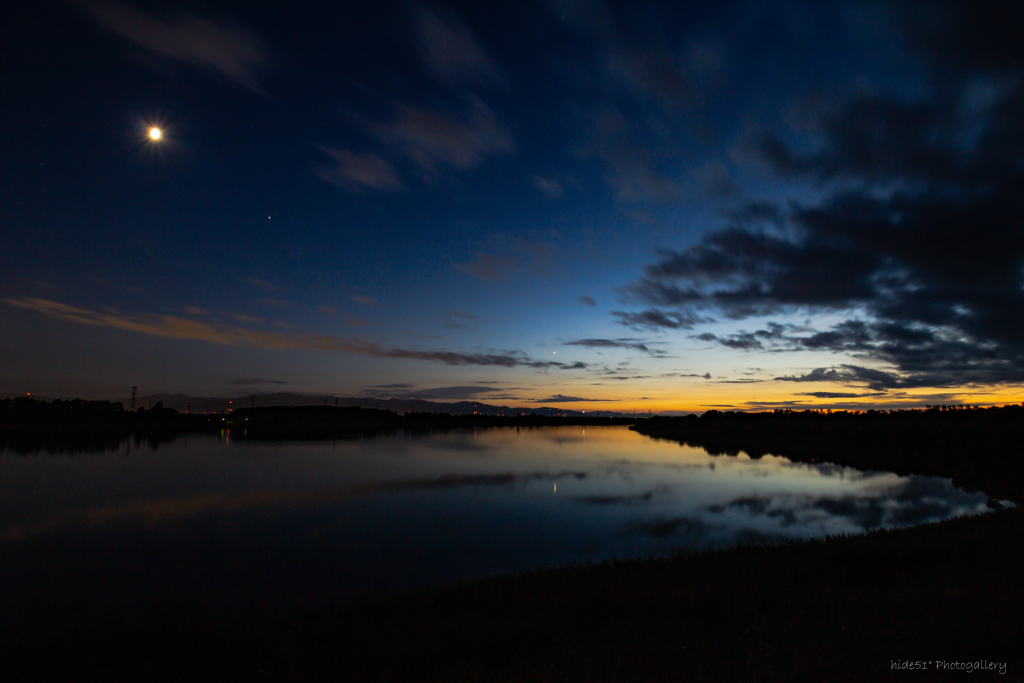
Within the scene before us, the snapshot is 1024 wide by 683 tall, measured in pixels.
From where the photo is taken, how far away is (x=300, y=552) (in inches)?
781

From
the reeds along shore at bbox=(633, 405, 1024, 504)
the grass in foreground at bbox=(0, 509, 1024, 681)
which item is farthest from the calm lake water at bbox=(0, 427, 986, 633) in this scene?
the reeds along shore at bbox=(633, 405, 1024, 504)

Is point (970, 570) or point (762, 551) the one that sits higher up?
point (970, 570)

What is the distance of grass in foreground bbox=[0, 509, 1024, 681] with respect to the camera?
8.12 metres

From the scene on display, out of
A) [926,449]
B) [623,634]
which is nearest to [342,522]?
[623,634]

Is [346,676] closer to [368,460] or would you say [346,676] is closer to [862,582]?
[862,582]

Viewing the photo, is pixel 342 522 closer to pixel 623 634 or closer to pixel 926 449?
pixel 623 634

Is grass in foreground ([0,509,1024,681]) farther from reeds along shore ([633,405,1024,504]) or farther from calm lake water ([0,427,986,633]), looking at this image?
reeds along shore ([633,405,1024,504])

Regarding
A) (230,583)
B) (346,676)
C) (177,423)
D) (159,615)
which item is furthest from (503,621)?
(177,423)

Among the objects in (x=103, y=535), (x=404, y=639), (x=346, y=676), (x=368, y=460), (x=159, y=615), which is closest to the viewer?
(x=346, y=676)

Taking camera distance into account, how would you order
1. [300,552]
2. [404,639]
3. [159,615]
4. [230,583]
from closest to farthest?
[404,639] < [159,615] < [230,583] < [300,552]

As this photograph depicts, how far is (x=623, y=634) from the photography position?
9703 mm

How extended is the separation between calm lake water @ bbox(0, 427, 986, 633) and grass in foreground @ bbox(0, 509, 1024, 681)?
144 inches

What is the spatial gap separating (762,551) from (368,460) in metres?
48.9

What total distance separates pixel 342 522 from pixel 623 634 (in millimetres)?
19843
